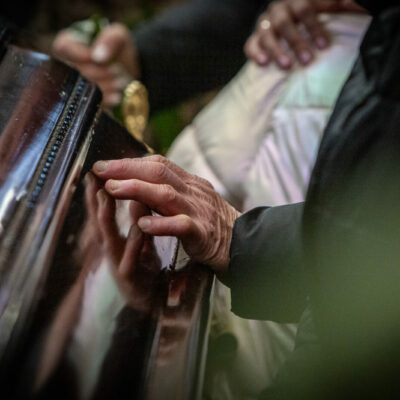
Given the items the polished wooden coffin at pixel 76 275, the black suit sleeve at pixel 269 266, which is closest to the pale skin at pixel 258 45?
the polished wooden coffin at pixel 76 275

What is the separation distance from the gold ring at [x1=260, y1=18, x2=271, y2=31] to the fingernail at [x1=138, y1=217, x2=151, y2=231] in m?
0.78

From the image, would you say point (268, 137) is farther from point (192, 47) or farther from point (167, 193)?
point (192, 47)

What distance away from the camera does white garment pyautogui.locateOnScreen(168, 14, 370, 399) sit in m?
0.72

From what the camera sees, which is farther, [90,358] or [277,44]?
[277,44]

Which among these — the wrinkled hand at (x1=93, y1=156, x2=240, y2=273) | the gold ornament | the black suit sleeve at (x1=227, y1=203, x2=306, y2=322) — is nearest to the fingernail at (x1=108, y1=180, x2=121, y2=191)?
the wrinkled hand at (x1=93, y1=156, x2=240, y2=273)

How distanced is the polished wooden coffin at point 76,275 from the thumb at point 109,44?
0.65 m

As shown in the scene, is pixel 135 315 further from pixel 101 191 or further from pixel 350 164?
pixel 350 164

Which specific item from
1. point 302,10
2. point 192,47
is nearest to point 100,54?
point 192,47

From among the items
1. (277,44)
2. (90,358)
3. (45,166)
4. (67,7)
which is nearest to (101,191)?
(45,166)

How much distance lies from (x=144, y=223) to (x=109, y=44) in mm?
861

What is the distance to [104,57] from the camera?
4.06 ft

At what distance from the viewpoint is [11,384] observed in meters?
0.37

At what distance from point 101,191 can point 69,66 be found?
8.9 inches

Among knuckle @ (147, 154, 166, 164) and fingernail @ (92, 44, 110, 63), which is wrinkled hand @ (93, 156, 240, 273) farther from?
fingernail @ (92, 44, 110, 63)
